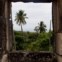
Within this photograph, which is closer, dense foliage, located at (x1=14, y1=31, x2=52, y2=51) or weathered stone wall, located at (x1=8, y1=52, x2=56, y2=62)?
weathered stone wall, located at (x1=8, y1=52, x2=56, y2=62)

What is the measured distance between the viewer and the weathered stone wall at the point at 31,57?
3.02 meters

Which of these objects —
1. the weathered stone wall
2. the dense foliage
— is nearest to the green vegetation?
the dense foliage

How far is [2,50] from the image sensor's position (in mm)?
2867

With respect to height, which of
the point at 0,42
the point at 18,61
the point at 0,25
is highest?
the point at 0,25

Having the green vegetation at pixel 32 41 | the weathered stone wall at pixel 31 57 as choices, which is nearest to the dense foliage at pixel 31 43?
the green vegetation at pixel 32 41

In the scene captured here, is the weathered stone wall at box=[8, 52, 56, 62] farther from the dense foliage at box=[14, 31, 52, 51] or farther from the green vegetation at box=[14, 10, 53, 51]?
the dense foliage at box=[14, 31, 52, 51]

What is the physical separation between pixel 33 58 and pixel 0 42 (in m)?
0.50

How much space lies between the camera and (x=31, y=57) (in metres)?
3.04

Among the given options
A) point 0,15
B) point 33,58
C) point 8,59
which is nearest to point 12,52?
point 8,59

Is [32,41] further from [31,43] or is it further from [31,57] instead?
[31,57]

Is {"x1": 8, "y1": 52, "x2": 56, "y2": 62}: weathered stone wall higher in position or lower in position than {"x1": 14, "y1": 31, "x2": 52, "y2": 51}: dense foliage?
higher

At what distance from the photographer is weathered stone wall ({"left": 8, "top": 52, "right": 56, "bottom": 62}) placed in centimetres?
302

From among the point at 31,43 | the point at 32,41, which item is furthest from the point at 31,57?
the point at 32,41

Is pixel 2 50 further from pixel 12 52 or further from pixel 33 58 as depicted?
pixel 33 58
